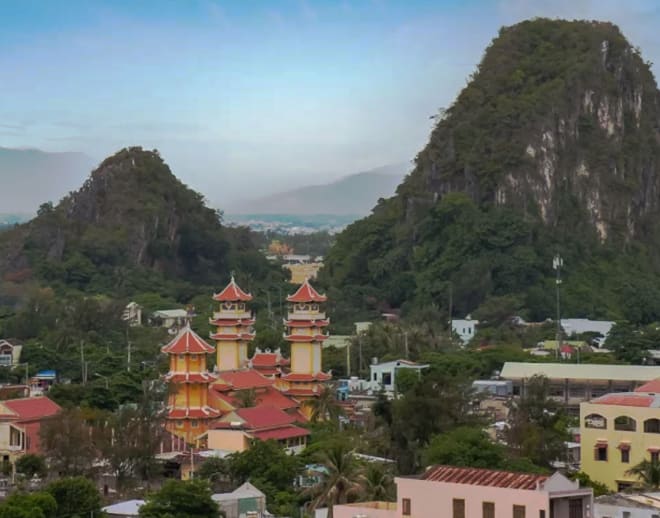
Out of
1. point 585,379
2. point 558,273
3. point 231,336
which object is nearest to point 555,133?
point 558,273

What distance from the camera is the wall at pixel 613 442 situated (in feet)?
136

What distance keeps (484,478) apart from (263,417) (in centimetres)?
2219

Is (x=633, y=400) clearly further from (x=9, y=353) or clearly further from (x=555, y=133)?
(x=555, y=133)

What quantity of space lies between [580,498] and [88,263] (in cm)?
A: 7888

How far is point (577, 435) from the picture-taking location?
48.3 metres

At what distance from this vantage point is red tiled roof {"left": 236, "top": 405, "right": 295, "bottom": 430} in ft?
157

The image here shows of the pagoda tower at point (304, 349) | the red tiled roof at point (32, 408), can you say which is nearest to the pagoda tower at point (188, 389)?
the red tiled roof at point (32, 408)

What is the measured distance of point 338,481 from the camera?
3397 cm

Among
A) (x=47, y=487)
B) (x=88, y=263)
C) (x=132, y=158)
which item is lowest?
(x=47, y=487)

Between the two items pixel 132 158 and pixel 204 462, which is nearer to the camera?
pixel 204 462

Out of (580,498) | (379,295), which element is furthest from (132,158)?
(580,498)

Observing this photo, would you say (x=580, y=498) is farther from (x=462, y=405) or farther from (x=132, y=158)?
(x=132, y=158)

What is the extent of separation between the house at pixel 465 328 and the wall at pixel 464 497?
188 ft

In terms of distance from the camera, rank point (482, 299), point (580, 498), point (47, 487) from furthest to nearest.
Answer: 1. point (482, 299)
2. point (47, 487)
3. point (580, 498)
